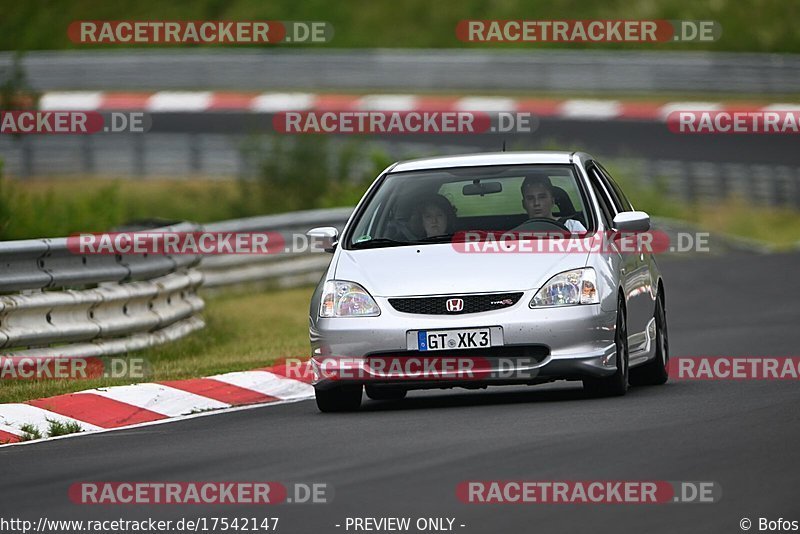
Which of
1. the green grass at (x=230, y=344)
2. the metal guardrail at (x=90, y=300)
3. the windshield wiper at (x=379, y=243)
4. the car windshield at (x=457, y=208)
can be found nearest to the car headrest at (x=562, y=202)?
the car windshield at (x=457, y=208)

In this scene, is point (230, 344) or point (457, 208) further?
point (230, 344)

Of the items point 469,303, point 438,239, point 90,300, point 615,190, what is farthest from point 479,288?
point 90,300

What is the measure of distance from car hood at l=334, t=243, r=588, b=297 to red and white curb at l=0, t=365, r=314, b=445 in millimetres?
1443

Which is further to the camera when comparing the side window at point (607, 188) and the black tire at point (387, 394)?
the side window at point (607, 188)

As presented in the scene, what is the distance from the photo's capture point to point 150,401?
39.6 ft

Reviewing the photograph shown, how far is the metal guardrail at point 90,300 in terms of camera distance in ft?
44.6

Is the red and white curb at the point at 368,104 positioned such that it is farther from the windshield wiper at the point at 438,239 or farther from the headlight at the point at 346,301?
the headlight at the point at 346,301

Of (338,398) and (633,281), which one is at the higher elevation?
(633,281)

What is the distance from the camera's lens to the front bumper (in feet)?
36.4

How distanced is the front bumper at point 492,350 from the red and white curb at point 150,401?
1.39 m

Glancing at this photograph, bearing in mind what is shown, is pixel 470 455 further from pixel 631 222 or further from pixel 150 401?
pixel 150 401

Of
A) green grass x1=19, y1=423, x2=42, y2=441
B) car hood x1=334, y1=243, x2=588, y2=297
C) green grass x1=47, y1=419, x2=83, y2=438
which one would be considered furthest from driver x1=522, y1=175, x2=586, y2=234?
green grass x1=19, y1=423, x2=42, y2=441

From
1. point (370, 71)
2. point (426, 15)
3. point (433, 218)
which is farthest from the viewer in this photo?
point (426, 15)

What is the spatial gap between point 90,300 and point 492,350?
14.7 feet
